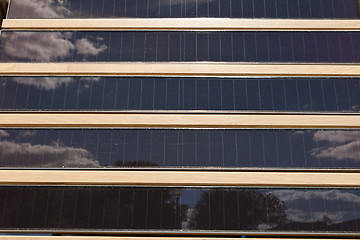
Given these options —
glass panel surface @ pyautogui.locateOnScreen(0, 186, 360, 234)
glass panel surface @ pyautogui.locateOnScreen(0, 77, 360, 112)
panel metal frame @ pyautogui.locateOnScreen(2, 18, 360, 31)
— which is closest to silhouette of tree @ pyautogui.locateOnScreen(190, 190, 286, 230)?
glass panel surface @ pyautogui.locateOnScreen(0, 186, 360, 234)

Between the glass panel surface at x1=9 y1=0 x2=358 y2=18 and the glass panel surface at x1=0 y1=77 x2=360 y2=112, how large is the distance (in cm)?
512

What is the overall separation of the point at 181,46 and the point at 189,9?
10.1ft

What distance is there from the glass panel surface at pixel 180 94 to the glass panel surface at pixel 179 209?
5501mm

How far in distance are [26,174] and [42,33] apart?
10265 millimetres

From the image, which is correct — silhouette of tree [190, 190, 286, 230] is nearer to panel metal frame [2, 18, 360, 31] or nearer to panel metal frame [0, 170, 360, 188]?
panel metal frame [0, 170, 360, 188]

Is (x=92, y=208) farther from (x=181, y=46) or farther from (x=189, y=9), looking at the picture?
(x=189, y=9)

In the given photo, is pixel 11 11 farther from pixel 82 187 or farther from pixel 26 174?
pixel 82 187

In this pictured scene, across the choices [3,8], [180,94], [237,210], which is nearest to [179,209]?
[237,210]

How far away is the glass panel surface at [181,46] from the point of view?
72.0 feet

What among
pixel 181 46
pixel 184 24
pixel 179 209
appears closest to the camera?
→ pixel 179 209

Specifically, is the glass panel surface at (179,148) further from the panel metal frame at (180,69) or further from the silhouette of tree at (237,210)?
the panel metal frame at (180,69)

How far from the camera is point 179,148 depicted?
20250mm

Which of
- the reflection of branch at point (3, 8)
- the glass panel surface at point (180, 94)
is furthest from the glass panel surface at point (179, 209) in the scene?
the reflection of branch at point (3, 8)

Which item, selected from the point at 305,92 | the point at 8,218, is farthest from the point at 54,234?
the point at 305,92
